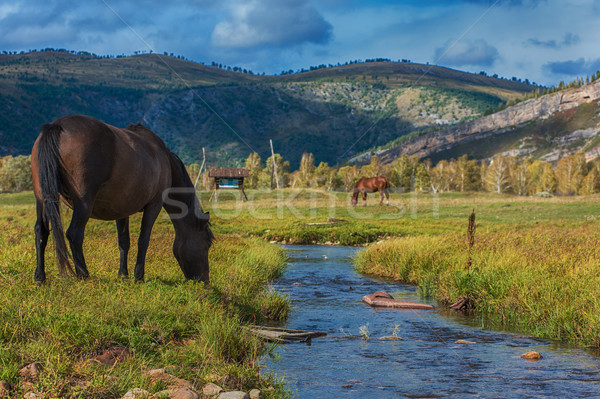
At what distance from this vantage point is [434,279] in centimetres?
1526

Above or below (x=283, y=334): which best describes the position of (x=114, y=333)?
above

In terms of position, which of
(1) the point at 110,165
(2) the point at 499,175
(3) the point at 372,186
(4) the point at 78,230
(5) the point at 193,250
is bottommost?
(5) the point at 193,250

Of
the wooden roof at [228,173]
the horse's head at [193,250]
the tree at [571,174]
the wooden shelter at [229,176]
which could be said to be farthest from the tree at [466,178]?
the horse's head at [193,250]

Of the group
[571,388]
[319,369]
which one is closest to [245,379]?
[319,369]

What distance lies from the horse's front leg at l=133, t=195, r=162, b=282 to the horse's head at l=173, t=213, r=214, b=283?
818 mm

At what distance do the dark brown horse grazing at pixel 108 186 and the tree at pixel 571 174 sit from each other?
422ft

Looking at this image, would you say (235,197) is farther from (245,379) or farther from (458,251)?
(245,379)

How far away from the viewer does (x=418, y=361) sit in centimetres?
817

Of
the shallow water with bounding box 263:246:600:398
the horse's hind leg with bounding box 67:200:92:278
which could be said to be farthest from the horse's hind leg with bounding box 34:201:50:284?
the shallow water with bounding box 263:246:600:398

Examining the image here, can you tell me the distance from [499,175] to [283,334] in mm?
134161

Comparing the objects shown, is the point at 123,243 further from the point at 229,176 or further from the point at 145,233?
the point at 229,176

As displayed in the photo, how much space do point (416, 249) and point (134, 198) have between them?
36.0 ft

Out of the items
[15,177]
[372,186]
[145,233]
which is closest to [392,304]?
[145,233]

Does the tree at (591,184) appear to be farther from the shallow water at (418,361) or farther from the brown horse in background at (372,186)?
the shallow water at (418,361)
